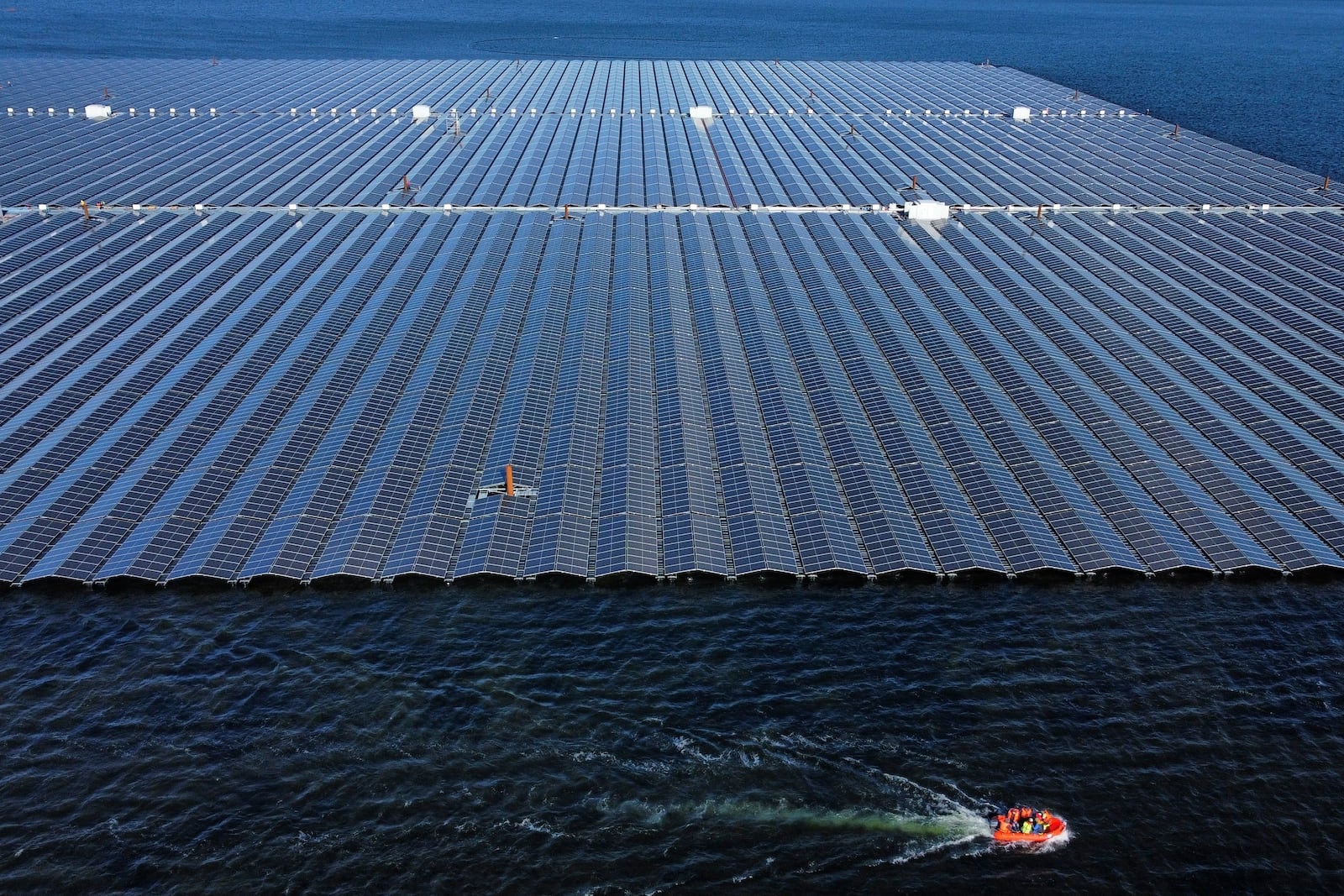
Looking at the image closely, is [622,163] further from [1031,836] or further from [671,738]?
[1031,836]

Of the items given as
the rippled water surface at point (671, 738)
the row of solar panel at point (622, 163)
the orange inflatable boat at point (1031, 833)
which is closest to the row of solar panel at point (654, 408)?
the rippled water surface at point (671, 738)

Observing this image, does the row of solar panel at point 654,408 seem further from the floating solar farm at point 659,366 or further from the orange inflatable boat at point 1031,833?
the orange inflatable boat at point 1031,833

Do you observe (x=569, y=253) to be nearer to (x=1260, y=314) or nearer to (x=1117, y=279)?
(x=1117, y=279)

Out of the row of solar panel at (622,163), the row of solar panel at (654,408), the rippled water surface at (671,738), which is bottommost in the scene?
the rippled water surface at (671,738)

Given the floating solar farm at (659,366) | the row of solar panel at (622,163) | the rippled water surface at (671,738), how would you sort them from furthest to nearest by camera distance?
Result: the row of solar panel at (622,163)
the floating solar farm at (659,366)
the rippled water surface at (671,738)

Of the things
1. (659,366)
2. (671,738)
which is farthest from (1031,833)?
(659,366)

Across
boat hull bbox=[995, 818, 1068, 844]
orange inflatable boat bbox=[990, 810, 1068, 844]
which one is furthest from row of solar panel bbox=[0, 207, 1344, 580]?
boat hull bbox=[995, 818, 1068, 844]

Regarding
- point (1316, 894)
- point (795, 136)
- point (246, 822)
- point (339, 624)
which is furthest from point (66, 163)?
point (1316, 894)
